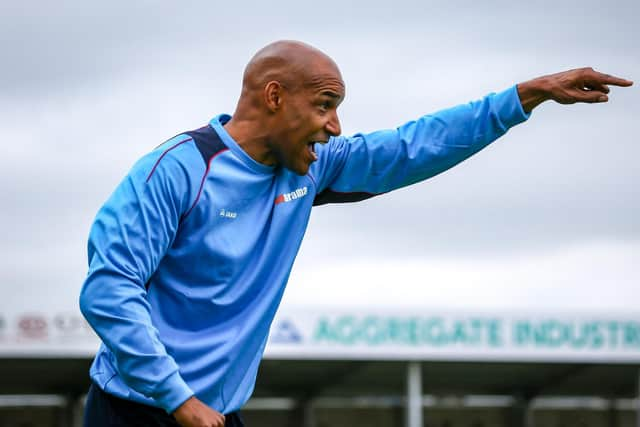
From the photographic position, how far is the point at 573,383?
24891 mm

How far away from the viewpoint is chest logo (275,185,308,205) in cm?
458

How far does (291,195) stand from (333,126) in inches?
14.1

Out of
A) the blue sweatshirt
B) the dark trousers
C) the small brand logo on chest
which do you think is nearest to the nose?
the blue sweatshirt

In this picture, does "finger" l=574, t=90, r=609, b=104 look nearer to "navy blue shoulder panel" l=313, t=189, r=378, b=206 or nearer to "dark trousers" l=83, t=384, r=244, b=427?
"navy blue shoulder panel" l=313, t=189, r=378, b=206

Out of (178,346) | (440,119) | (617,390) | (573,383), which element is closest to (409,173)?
(440,119)

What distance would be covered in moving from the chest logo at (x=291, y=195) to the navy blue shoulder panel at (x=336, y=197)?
0.21 meters

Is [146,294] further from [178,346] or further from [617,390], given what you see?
[617,390]

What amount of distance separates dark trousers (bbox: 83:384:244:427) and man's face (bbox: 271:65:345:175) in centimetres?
96

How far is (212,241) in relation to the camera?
14.3 feet

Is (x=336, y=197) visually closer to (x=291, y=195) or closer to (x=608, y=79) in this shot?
(x=291, y=195)

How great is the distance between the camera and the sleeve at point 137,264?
405 centimetres

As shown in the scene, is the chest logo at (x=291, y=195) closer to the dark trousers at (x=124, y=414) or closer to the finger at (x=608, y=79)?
the dark trousers at (x=124, y=414)

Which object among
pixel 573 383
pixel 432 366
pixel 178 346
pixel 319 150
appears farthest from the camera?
pixel 573 383

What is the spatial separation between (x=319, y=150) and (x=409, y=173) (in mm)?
342
